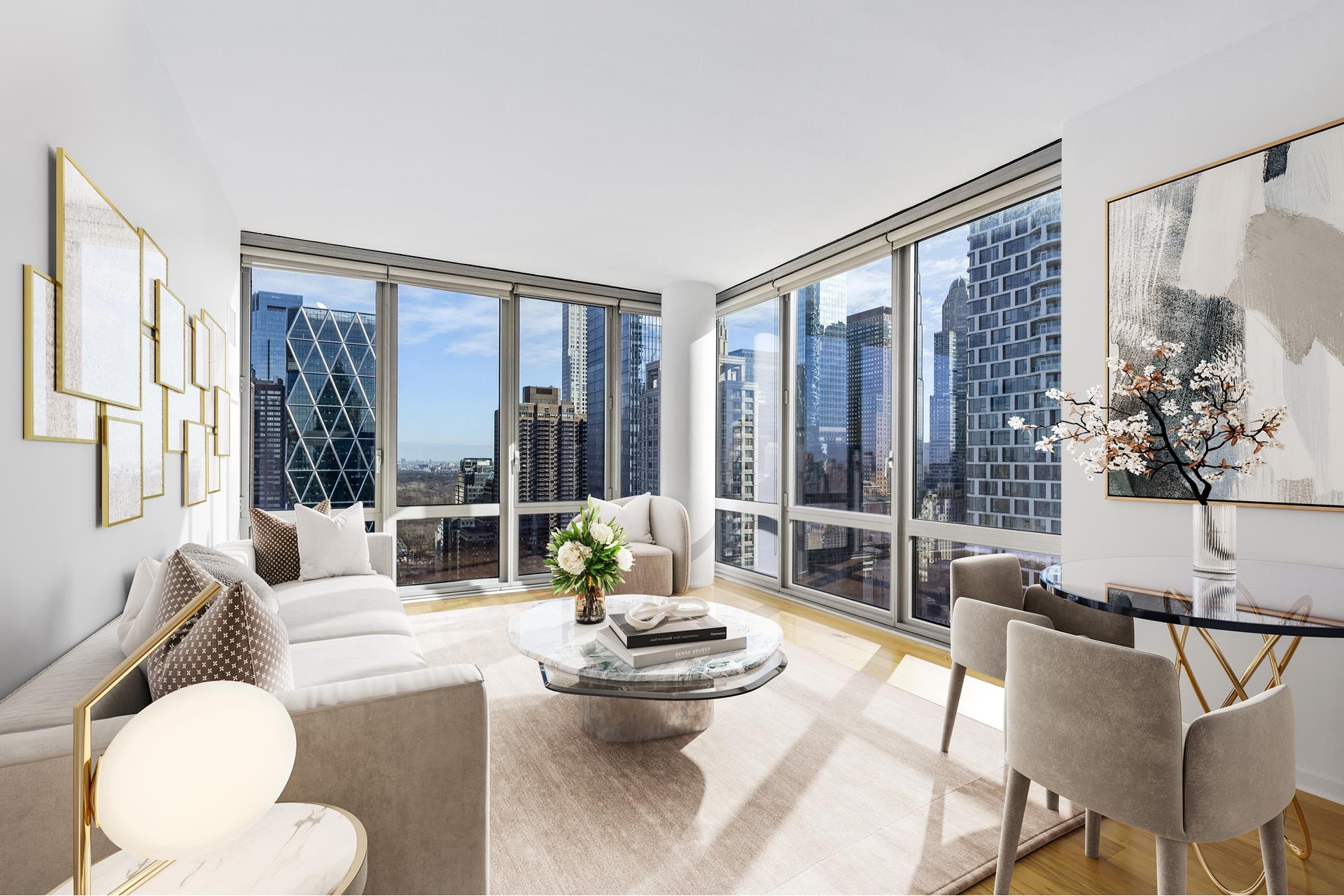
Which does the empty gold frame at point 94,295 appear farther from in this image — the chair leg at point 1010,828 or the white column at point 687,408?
the white column at point 687,408

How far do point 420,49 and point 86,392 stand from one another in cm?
162

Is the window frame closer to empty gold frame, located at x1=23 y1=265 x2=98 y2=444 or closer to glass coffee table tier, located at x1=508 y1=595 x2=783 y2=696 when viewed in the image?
glass coffee table tier, located at x1=508 y1=595 x2=783 y2=696

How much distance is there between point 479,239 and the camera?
4480mm

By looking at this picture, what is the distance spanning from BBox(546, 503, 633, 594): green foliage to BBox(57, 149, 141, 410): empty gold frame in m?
1.51

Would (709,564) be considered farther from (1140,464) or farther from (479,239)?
(1140,464)

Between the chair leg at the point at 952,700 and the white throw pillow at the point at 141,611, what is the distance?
8.03ft

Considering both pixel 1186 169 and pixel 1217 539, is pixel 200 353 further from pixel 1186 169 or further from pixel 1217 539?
pixel 1186 169

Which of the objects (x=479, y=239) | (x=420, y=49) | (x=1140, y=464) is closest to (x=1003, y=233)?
(x=1140, y=464)

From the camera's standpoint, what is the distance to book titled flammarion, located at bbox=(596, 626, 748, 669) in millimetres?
2133

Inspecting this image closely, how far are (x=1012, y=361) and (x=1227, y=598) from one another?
6.53 feet

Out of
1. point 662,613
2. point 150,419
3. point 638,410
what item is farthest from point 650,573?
point 150,419

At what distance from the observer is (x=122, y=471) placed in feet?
6.61

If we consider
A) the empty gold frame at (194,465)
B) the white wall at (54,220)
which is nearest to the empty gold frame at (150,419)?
the white wall at (54,220)

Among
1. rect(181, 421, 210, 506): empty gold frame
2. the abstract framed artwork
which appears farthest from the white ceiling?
rect(181, 421, 210, 506): empty gold frame
